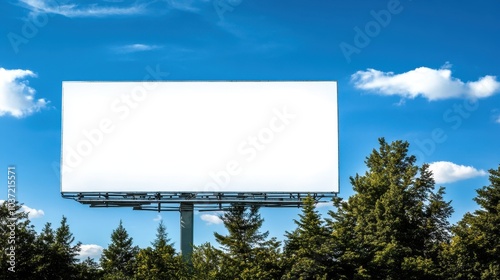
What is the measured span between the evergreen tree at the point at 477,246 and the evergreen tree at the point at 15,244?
22.3 metres

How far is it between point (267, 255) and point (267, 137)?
18.9 ft

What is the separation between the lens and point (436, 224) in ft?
134

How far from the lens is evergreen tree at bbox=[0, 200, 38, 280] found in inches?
1324

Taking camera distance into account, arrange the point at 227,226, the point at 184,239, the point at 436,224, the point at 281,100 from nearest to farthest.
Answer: the point at 184,239
the point at 281,100
the point at 227,226
the point at 436,224

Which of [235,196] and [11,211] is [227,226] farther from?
[11,211]

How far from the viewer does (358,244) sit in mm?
33781

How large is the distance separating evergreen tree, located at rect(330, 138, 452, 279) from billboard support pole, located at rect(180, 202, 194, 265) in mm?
7177

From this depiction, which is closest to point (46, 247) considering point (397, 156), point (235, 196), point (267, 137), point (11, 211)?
point (11, 211)
